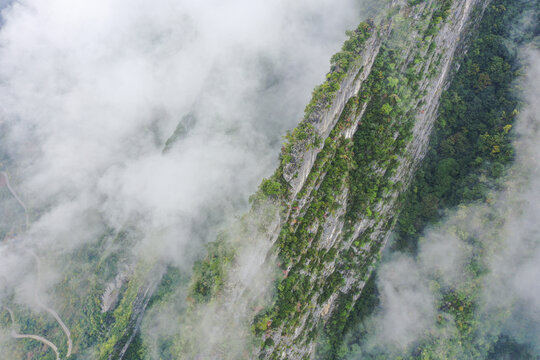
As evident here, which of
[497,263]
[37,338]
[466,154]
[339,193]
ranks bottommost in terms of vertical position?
[37,338]

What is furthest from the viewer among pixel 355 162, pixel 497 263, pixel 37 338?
pixel 37 338

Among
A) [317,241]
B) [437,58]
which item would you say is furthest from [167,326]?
[437,58]

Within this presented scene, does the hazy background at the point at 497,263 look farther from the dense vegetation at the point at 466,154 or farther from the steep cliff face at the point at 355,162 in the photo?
the steep cliff face at the point at 355,162

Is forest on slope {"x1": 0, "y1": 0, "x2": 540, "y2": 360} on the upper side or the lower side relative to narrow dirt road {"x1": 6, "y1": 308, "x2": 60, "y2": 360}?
upper

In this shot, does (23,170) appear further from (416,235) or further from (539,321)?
(539,321)

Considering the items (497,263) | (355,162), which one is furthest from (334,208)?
(497,263)

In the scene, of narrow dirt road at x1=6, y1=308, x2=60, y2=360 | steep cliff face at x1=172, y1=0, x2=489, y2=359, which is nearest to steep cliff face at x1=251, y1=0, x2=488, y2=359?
steep cliff face at x1=172, y1=0, x2=489, y2=359

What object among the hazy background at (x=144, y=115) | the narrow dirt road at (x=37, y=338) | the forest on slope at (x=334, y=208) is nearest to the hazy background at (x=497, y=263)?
the forest on slope at (x=334, y=208)

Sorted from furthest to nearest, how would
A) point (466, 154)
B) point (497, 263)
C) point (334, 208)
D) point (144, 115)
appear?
point (144, 115), point (466, 154), point (334, 208), point (497, 263)

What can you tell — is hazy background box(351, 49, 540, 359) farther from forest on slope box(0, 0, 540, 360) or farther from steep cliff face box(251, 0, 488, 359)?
steep cliff face box(251, 0, 488, 359)

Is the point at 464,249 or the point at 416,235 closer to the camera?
the point at 464,249

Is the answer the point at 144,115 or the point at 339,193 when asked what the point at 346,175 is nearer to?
the point at 339,193
